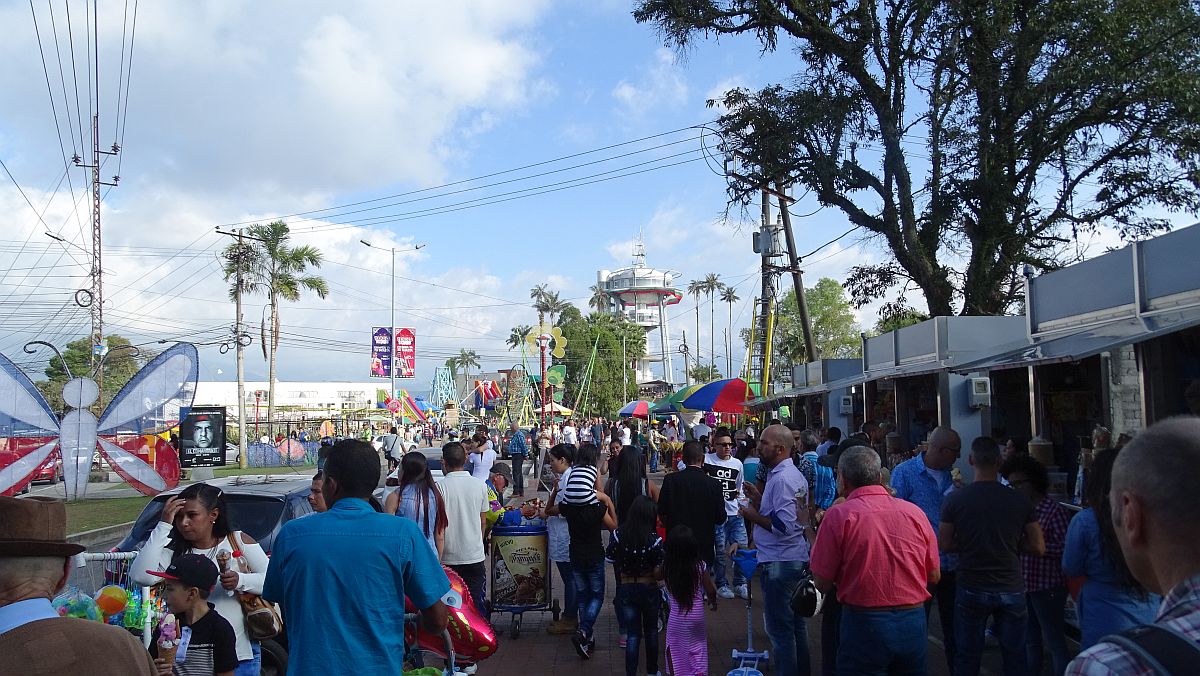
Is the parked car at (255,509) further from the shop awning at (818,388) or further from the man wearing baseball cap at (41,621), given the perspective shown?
the shop awning at (818,388)

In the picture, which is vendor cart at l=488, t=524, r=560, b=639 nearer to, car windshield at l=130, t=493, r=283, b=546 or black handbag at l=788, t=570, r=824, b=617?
car windshield at l=130, t=493, r=283, b=546

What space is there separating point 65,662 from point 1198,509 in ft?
8.29

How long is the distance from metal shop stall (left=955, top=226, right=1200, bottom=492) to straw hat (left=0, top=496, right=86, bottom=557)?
6626 mm

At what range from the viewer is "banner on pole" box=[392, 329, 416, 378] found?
4872 centimetres

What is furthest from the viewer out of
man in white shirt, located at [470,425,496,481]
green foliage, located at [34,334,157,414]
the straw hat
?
green foliage, located at [34,334,157,414]

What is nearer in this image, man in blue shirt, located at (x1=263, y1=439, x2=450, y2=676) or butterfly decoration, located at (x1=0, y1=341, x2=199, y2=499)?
man in blue shirt, located at (x1=263, y1=439, x2=450, y2=676)

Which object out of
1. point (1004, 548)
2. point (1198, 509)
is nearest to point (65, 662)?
point (1198, 509)

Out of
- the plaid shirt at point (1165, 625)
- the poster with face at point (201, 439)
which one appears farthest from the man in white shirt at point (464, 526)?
the poster with face at point (201, 439)

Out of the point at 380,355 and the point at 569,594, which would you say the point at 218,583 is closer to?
the point at 569,594

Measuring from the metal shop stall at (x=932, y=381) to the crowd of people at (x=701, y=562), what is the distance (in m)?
5.06

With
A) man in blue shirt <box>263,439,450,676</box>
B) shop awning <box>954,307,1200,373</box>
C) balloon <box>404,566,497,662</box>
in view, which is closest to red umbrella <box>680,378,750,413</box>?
shop awning <box>954,307,1200,373</box>

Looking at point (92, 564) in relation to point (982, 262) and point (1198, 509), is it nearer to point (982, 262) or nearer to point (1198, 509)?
point (1198, 509)

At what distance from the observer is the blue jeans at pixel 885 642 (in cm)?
434

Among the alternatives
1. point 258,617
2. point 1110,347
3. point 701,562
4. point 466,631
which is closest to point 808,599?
point 701,562
